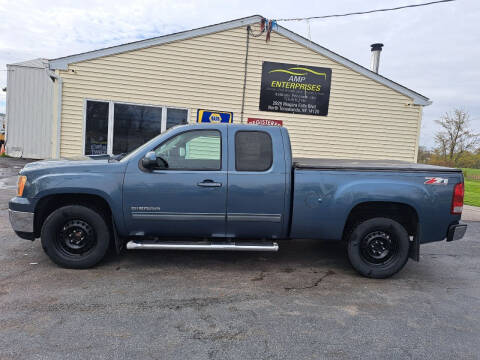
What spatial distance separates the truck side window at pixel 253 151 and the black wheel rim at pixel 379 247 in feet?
5.16

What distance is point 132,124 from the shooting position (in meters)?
10.1

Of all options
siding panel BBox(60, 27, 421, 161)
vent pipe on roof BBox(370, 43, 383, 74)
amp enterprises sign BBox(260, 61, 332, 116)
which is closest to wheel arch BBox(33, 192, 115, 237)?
siding panel BBox(60, 27, 421, 161)

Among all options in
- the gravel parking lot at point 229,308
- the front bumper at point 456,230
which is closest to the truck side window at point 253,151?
the gravel parking lot at point 229,308

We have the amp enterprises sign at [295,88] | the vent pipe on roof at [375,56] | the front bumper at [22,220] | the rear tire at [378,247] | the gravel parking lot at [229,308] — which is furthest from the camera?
the vent pipe on roof at [375,56]

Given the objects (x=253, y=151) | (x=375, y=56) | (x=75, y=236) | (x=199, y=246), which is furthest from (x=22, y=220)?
(x=375, y=56)

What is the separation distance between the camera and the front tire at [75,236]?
4027 millimetres

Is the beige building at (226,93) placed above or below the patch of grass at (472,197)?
above

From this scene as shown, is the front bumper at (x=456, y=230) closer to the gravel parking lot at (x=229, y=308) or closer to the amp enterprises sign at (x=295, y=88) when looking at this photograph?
the gravel parking lot at (x=229, y=308)

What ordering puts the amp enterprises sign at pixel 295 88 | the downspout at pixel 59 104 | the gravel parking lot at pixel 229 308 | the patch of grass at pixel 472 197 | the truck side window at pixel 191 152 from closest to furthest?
the gravel parking lot at pixel 229 308, the truck side window at pixel 191 152, the downspout at pixel 59 104, the amp enterprises sign at pixel 295 88, the patch of grass at pixel 472 197

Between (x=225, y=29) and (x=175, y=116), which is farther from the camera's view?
(x=175, y=116)

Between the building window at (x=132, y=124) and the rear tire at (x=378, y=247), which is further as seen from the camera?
the building window at (x=132, y=124)

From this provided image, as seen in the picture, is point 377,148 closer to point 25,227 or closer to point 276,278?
point 276,278

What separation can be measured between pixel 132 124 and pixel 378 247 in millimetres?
8043

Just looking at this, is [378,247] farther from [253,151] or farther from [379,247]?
[253,151]
